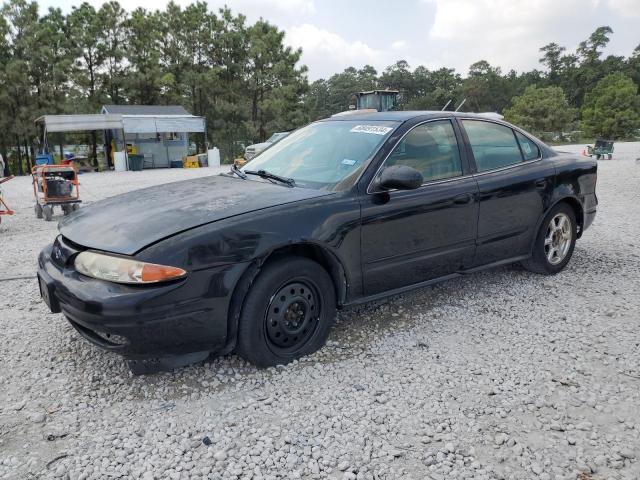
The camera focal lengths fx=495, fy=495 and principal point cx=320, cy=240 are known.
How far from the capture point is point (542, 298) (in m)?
4.14

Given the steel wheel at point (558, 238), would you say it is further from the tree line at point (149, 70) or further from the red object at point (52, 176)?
the tree line at point (149, 70)

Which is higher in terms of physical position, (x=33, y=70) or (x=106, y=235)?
(x=33, y=70)

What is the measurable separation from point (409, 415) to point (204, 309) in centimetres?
121

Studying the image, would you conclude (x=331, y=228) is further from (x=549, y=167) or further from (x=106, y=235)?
(x=549, y=167)

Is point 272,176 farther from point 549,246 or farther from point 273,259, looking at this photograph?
point 549,246

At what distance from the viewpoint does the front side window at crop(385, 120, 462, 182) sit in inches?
140

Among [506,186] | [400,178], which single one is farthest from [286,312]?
[506,186]

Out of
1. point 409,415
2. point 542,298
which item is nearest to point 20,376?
point 409,415

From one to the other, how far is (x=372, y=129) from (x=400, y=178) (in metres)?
0.70

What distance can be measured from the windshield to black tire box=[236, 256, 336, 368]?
0.65 meters

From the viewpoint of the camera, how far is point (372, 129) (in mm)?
3689

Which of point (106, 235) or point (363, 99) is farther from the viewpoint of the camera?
point (363, 99)

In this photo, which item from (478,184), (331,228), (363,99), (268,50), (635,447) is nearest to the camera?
(635,447)

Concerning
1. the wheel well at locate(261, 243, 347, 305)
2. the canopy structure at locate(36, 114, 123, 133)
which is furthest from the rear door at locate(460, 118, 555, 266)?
the canopy structure at locate(36, 114, 123, 133)
